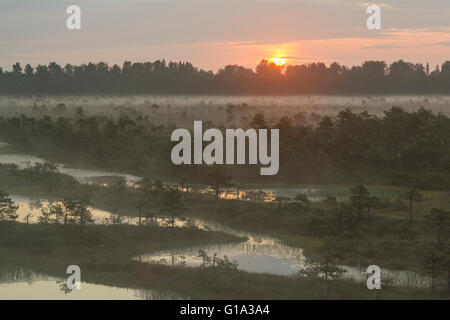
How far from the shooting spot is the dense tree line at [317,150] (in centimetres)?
3381

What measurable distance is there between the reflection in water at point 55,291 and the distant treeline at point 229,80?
235 ft

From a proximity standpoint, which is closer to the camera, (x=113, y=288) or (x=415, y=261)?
(x=113, y=288)

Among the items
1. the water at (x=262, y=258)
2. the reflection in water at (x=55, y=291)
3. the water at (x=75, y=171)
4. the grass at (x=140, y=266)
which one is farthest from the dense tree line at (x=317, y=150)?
the reflection in water at (x=55, y=291)

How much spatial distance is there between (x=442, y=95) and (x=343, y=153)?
57.6 meters

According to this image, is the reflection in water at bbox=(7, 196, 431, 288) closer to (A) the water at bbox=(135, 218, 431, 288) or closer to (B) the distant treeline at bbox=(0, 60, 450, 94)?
(A) the water at bbox=(135, 218, 431, 288)

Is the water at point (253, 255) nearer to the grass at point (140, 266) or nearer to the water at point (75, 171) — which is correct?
the grass at point (140, 266)

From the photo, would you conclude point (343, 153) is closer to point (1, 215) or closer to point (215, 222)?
point (215, 222)
